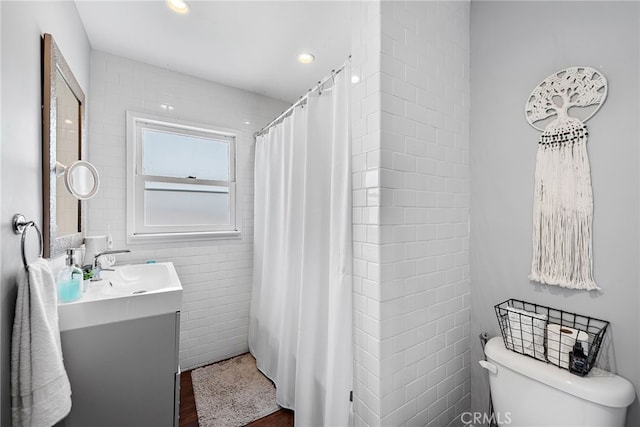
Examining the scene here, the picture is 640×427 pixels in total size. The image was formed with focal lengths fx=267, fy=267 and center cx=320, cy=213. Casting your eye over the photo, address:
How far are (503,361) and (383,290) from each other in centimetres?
60

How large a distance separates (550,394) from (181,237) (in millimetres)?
2329

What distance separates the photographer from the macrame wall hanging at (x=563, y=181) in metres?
1.08

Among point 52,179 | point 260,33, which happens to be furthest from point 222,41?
point 52,179

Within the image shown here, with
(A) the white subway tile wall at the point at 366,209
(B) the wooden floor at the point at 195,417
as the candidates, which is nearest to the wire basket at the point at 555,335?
(A) the white subway tile wall at the point at 366,209

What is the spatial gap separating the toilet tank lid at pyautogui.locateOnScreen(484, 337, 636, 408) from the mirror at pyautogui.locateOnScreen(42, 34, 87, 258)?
1960 mm

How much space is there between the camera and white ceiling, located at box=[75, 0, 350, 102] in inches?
57.6

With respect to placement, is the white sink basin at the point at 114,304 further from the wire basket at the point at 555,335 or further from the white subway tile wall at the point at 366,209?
the wire basket at the point at 555,335

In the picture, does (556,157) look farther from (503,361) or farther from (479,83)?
(503,361)

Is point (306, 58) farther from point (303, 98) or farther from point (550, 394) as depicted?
point (550, 394)

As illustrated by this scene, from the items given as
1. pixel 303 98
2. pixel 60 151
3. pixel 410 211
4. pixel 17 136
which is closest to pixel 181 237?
pixel 60 151

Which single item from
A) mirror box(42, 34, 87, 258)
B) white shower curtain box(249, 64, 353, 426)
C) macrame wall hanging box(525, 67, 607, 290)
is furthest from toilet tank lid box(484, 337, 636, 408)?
mirror box(42, 34, 87, 258)

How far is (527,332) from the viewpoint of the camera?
3.70 feet

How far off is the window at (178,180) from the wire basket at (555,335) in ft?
6.71

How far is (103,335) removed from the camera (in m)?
1.12
